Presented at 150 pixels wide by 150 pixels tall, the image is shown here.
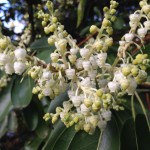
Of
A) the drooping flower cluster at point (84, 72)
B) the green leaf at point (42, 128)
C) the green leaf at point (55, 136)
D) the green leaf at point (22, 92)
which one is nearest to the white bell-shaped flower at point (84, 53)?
the drooping flower cluster at point (84, 72)

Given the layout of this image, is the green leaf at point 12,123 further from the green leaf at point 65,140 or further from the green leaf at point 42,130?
the green leaf at point 65,140

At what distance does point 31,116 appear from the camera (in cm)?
178

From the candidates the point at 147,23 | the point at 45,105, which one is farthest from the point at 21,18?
the point at 147,23

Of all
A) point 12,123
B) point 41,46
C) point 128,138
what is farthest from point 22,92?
point 12,123

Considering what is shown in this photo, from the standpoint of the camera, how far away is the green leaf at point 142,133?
1.01m

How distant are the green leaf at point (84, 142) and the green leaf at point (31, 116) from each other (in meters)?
0.77

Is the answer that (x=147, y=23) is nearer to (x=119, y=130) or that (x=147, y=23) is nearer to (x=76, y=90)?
(x=76, y=90)

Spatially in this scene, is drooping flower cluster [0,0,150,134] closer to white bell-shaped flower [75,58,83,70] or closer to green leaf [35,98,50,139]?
white bell-shaped flower [75,58,83,70]

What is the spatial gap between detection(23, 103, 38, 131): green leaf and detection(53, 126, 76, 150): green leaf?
71cm

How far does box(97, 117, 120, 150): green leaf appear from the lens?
0.99m

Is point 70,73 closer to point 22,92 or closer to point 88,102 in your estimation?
point 88,102

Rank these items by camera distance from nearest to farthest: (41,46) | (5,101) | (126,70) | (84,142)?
(126,70) < (84,142) < (41,46) < (5,101)

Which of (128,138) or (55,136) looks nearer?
(128,138)

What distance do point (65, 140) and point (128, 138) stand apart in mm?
190
